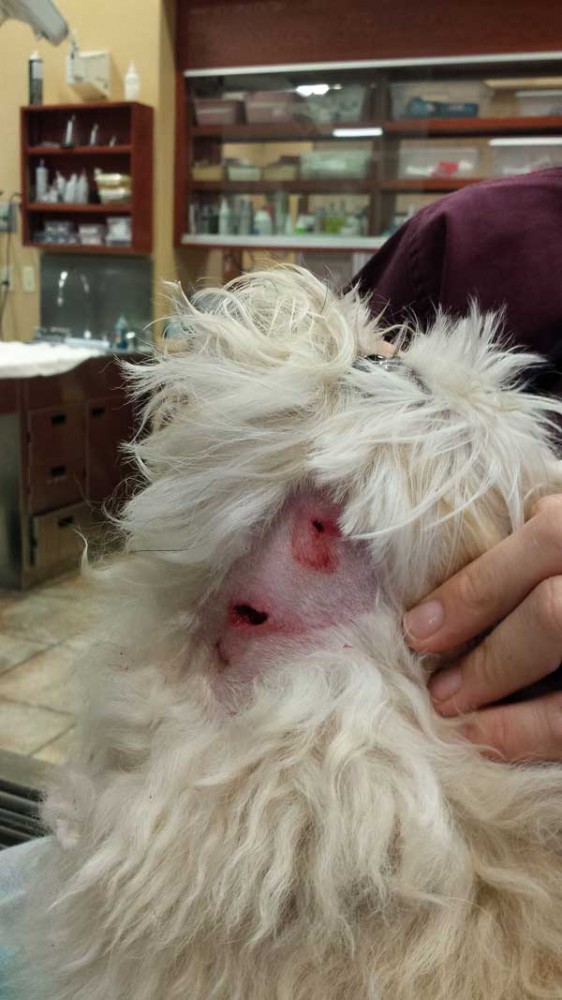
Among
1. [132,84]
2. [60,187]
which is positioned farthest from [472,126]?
[60,187]

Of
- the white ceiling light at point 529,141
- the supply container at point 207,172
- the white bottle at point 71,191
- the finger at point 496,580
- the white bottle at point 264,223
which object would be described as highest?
A: the white ceiling light at point 529,141

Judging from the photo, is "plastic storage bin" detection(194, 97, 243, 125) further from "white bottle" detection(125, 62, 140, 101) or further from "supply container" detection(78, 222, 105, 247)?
"supply container" detection(78, 222, 105, 247)

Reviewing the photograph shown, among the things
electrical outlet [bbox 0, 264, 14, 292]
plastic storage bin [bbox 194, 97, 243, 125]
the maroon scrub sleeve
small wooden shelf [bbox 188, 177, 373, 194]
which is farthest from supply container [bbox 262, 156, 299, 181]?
the maroon scrub sleeve

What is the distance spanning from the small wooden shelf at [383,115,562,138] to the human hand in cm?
315

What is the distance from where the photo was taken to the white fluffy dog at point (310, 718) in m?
0.41

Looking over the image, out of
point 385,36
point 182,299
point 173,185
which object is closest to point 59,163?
point 173,185

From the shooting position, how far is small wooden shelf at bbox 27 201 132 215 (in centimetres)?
366

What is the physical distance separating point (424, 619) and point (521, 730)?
3.1 inches

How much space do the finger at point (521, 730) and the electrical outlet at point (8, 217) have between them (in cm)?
402

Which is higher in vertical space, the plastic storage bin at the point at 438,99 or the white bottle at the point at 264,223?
the plastic storage bin at the point at 438,99

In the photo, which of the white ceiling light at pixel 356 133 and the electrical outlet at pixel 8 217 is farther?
the electrical outlet at pixel 8 217

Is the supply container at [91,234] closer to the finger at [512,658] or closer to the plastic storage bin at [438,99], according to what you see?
the plastic storage bin at [438,99]

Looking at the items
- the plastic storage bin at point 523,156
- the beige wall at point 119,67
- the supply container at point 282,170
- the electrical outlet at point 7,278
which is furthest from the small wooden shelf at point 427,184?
the electrical outlet at point 7,278

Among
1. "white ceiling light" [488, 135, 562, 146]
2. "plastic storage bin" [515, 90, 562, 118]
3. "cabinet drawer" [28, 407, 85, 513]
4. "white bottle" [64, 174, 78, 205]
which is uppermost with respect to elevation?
"plastic storage bin" [515, 90, 562, 118]
